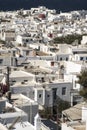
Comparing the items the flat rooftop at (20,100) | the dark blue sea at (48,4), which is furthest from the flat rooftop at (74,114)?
the dark blue sea at (48,4)

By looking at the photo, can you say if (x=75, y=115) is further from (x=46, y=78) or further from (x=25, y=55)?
(x=25, y=55)

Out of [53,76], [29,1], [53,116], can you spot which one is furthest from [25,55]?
[29,1]

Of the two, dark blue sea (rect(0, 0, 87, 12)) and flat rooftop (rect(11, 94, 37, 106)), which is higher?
dark blue sea (rect(0, 0, 87, 12))

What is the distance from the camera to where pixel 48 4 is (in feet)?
487

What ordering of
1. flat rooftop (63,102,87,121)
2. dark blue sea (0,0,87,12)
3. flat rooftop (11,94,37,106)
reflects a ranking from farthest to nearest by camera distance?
dark blue sea (0,0,87,12), flat rooftop (11,94,37,106), flat rooftop (63,102,87,121)

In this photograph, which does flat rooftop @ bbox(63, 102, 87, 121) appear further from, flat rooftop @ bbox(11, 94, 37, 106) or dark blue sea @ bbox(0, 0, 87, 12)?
dark blue sea @ bbox(0, 0, 87, 12)

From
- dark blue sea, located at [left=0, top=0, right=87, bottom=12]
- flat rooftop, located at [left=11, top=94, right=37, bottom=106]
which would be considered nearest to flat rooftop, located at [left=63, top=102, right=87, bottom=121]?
flat rooftop, located at [left=11, top=94, right=37, bottom=106]

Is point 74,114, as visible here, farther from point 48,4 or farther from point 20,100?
point 48,4

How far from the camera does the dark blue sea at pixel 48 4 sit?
134m

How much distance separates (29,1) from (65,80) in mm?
130397

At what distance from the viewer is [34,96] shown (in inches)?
915

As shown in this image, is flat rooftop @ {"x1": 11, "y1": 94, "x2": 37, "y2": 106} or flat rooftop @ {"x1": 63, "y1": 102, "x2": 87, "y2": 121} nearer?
flat rooftop @ {"x1": 63, "y1": 102, "x2": 87, "y2": 121}

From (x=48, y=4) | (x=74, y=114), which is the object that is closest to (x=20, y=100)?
(x=74, y=114)

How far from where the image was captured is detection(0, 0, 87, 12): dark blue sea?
134 meters
